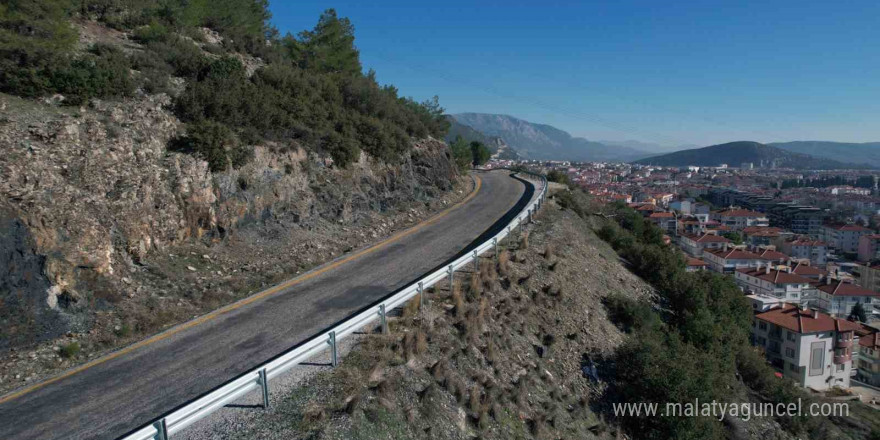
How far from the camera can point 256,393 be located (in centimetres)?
715

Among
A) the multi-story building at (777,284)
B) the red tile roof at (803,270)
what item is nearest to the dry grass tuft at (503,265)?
the multi-story building at (777,284)

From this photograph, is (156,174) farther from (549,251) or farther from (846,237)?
(846,237)

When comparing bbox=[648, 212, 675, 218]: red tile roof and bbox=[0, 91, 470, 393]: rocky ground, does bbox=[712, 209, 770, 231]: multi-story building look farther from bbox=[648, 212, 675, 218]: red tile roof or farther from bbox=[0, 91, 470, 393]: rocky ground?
bbox=[0, 91, 470, 393]: rocky ground

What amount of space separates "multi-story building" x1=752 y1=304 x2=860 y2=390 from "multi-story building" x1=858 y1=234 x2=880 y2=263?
245 feet

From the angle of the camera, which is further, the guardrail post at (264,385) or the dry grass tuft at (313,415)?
the guardrail post at (264,385)

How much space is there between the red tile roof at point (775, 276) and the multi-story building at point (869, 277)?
20.5 metres

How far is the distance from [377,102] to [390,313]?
16.3 metres

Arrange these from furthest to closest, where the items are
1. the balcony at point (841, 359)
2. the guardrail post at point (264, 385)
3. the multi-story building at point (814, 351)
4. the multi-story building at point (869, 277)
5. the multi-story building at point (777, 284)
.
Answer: the multi-story building at point (869, 277), the multi-story building at point (777, 284), the balcony at point (841, 359), the multi-story building at point (814, 351), the guardrail post at point (264, 385)

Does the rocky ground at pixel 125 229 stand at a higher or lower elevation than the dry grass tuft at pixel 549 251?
higher

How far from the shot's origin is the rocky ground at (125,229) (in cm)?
882

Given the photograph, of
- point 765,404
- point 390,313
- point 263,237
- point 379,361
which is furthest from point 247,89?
point 765,404

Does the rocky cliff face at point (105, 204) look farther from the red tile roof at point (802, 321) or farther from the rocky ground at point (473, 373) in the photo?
the red tile roof at point (802, 321)

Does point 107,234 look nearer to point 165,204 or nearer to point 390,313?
point 165,204

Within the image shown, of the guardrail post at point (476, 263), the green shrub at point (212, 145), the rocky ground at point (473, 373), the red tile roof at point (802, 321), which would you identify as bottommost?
the red tile roof at point (802, 321)
